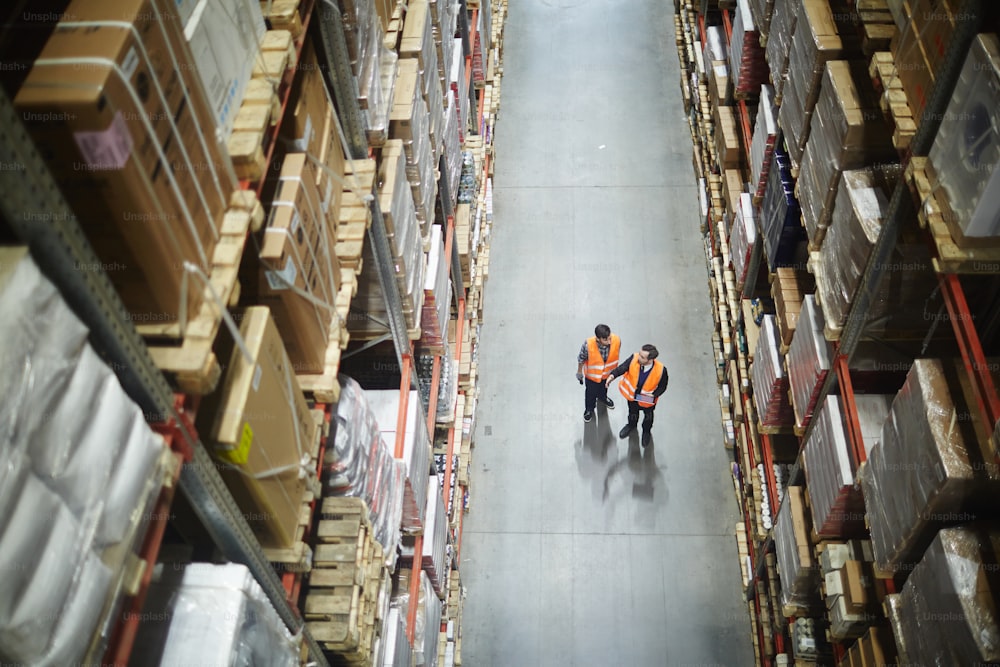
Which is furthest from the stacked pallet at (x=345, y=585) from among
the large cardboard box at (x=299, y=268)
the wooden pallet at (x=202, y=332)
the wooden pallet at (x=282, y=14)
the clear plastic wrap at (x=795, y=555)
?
the clear plastic wrap at (x=795, y=555)

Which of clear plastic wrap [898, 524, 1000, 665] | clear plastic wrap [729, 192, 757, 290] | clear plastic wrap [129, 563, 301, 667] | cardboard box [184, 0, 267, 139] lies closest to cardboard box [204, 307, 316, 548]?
clear plastic wrap [129, 563, 301, 667]

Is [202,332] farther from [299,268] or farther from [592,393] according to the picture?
[592,393]

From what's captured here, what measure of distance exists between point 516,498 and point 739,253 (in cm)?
366

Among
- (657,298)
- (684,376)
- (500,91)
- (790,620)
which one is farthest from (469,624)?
(500,91)

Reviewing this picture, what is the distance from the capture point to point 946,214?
401 cm

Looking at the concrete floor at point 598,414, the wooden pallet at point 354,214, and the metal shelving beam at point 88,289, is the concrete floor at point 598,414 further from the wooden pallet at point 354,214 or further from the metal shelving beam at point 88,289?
the metal shelving beam at point 88,289

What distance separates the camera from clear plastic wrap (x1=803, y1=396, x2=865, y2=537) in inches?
204

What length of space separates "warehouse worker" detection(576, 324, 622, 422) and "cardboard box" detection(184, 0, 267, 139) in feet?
17.2

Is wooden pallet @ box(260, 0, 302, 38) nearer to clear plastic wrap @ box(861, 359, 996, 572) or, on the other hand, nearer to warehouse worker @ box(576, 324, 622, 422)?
clear plastic wrap @ box(861, 359, 996, 572)

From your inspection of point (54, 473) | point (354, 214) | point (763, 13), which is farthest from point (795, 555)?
point (54, 473)

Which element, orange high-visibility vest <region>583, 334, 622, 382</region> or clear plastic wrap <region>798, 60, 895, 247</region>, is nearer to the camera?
clear plastic wrap <region>798, 60, 895, 247</region>

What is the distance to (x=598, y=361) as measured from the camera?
27.8 feet

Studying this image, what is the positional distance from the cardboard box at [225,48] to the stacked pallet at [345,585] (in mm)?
2270

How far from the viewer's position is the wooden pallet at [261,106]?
3.36 m
